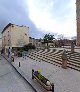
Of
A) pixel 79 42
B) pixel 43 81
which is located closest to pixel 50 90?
pixel 43 81

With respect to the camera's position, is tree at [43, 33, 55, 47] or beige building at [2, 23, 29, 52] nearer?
beige building at [2, 23, 29, 52]

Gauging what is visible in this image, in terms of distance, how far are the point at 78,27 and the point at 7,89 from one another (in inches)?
1174

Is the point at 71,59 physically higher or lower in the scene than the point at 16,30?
lower

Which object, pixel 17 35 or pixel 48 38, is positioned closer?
pixel 17 35

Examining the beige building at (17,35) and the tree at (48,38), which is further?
the tree at (48,38)

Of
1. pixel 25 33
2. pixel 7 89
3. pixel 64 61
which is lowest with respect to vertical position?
pixel 7 89

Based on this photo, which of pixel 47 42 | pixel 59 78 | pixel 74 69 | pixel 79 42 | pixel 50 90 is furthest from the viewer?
pixel 47 42

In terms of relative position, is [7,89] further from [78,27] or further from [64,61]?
[78,27]

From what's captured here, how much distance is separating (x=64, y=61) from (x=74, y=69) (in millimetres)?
1723

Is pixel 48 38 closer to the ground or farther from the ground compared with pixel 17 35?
closer to the ground

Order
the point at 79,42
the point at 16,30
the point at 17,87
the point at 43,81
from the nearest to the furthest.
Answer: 1. the point at 43,81
2. the point at 17,87
3. the point at 79,42
4. the point at 16,30

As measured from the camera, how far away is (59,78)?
1712cm

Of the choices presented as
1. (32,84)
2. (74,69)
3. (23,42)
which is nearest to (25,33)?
(23,42)

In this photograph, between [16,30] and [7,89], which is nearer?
[7,89]
